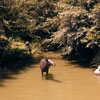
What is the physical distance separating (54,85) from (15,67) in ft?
11.7

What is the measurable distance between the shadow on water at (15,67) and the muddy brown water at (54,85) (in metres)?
0.32

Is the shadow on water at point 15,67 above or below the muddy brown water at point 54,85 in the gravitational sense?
above

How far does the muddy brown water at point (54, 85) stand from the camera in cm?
763

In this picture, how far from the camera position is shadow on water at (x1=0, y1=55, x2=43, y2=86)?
9921 mm

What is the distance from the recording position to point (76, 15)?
37.4 feet

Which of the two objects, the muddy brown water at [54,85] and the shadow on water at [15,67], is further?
the shadow on water at [15,67]

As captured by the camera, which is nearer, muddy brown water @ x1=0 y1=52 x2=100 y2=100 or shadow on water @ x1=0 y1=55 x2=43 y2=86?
muddy brown water @ x1=0 y1=52 x2=100 y2=100

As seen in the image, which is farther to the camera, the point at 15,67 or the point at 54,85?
the point at 15,67

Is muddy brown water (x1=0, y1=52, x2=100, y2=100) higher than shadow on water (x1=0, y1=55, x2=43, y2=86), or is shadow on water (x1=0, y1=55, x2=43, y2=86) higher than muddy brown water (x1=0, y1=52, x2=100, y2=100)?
shadow on water (x1=0, y1=55, x2=43, y2=86)

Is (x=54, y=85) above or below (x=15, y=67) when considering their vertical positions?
below

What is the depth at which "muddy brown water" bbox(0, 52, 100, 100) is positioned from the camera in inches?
301

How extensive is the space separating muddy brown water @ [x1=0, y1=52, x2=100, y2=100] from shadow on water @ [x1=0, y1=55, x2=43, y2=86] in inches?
12.7

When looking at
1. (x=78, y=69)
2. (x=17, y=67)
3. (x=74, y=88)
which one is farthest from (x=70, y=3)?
(x=74, y=88)

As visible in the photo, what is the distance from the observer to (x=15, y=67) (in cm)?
1170
